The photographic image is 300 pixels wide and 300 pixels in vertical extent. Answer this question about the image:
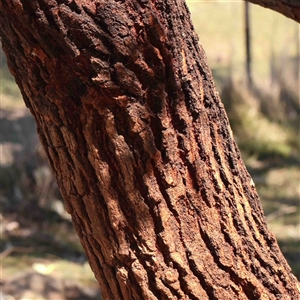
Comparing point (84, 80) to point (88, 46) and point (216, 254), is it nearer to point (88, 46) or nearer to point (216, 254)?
point (88, 46)

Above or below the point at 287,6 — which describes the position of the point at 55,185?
above

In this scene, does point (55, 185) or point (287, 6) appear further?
point (55, 185)

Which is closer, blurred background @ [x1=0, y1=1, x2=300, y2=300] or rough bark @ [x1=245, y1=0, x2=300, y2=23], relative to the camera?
rough bark @ [x1=245, y1=0, x2=300, y2=23]

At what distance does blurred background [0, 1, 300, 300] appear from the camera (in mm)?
4359

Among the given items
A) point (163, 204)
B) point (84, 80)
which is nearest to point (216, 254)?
point (163, 204)

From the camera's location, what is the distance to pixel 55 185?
5.68 m

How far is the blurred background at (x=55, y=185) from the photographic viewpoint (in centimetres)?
436

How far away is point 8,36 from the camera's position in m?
1.18

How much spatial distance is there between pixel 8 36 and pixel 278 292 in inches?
37.7

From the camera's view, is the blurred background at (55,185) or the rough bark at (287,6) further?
the blurred background at (55,185)

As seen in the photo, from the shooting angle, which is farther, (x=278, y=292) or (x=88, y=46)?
(x=278, y=292)

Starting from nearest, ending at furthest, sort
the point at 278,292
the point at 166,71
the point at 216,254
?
the point at 166,71 < the point at 216,254 < the point at 278,292

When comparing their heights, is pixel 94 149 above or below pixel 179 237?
above

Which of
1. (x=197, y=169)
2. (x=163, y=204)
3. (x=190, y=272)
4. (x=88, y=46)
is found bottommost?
(x=190, y=272)
